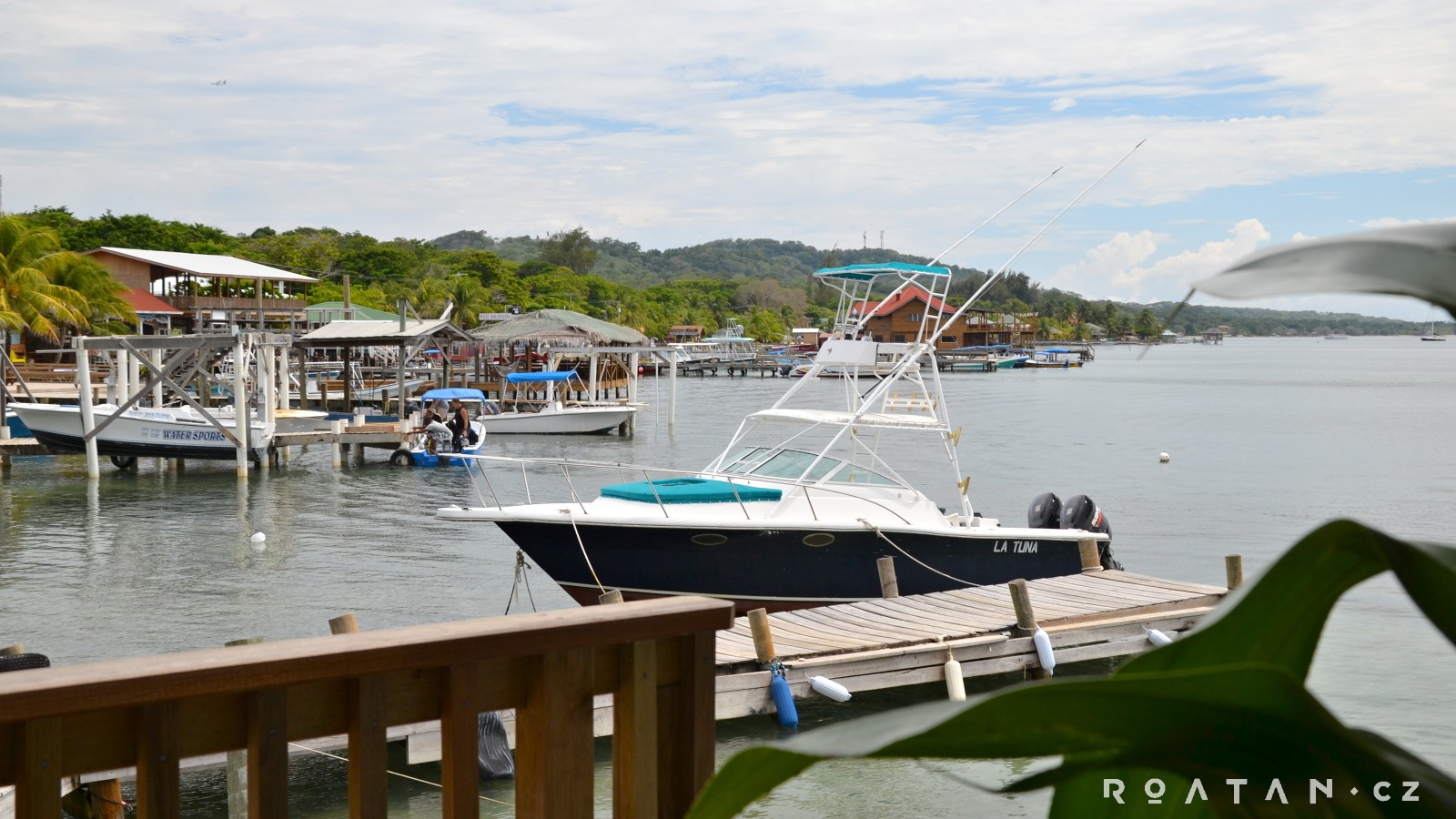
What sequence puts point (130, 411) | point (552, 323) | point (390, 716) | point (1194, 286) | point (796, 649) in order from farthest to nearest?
1. point (552, 323)
2. point (130, 411)
3. point (796, 649)
4. point (390, 716)
5. point (1194, 286)

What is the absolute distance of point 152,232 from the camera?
8200 cm

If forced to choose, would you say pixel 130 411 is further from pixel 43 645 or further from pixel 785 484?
pixel 785 484

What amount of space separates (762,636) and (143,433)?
25646 mm

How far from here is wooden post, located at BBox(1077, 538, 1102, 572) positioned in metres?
15.2

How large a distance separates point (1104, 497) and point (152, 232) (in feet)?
229

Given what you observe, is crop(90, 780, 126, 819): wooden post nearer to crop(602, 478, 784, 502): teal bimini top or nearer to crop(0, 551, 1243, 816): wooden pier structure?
crop(0, 551, 1243, 816): wooden pier structure

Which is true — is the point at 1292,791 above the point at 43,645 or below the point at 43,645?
above

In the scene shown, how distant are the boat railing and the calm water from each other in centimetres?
145

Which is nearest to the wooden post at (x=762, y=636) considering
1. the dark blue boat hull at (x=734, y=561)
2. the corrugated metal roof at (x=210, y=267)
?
the dark blue boat hull at (x=734, y=561)

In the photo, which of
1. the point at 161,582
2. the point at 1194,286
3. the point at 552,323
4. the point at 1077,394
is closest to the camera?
the point at 1194,286

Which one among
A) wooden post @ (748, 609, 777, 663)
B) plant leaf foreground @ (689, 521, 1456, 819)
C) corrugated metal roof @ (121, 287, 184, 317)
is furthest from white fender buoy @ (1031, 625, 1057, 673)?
corrugated metal roof @ (121, 287, 184, 317)

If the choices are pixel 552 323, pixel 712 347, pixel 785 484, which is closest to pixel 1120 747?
pixel 785 484

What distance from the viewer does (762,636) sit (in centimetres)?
1081

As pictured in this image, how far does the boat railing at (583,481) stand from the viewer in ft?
46.1
